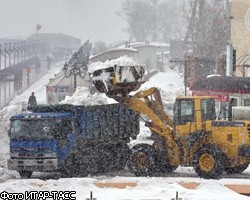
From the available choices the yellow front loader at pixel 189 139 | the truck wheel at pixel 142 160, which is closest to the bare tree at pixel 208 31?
the yellow front loader at pixel 189 139

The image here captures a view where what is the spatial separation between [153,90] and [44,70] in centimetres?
8044

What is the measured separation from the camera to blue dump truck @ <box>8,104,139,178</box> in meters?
23.1

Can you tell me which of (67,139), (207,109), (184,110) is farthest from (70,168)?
(207,109)

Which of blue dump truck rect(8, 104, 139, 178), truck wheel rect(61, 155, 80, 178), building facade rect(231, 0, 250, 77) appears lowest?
truck wheel rect(61, 155, 80, 178)

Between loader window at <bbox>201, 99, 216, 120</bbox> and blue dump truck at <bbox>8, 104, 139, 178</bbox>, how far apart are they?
3798mm

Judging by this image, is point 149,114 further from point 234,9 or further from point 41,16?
point 41,16

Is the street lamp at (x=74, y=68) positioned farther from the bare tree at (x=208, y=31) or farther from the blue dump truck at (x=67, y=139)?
the bare tree at (x=208, y=31)

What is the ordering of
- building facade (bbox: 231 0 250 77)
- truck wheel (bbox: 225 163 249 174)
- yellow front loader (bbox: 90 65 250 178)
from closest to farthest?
yellow front loader (bbox: 90 65 250 178) → truck wheel (bbox: 225 163 249 174) → building facade (bbox: 231 0 250 77)

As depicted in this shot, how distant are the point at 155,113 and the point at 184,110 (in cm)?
178

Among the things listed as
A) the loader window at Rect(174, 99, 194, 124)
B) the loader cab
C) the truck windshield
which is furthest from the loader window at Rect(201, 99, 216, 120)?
the truck windshield

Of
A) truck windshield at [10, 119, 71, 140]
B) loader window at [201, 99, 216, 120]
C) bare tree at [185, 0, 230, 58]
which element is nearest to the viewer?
loader window at [201, 99, 216, 120]

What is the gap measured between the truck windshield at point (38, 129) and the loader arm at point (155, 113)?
8.11 ft

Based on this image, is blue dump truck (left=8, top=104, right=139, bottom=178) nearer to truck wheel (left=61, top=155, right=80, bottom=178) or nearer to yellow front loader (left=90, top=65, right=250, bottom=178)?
truck wheel (left=61, top=155, right=80, bottom=178)

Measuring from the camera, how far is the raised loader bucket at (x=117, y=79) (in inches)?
946
